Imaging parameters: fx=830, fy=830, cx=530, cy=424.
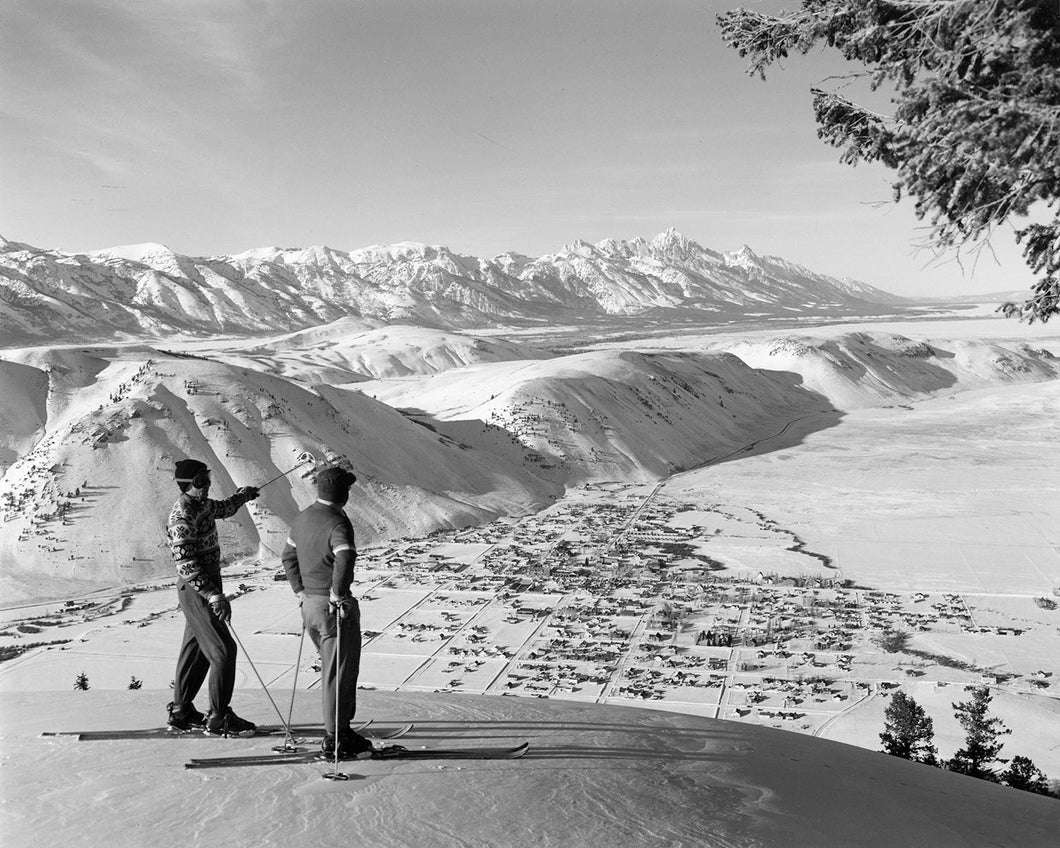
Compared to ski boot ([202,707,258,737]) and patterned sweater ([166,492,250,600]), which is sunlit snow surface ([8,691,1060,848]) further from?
patterned sweater ([166,492,250,600])

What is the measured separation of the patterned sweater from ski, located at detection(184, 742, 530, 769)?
4.41 feet

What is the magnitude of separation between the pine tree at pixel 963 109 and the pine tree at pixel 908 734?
13.4 meters

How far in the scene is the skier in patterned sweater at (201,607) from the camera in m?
7.22

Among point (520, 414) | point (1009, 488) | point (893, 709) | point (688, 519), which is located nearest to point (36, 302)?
point (520, 414)

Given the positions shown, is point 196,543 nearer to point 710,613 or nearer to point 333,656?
point 333,656

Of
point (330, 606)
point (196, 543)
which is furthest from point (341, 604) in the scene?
point (196, 543)

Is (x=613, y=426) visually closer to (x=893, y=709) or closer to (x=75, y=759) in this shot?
(x=893, y=709)

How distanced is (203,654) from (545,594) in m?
30.2

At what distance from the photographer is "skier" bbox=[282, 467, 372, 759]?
6578mm

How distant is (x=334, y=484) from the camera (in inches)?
259

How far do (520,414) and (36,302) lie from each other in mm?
166995

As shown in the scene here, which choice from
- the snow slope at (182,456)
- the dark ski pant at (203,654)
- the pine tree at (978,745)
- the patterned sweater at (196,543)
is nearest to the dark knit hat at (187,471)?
the patterned sweater at (196,543)

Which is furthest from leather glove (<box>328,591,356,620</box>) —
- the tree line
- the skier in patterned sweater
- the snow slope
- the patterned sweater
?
the snow slope

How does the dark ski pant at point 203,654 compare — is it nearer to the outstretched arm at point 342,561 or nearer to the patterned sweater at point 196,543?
the patterned sweater at point 196,543
